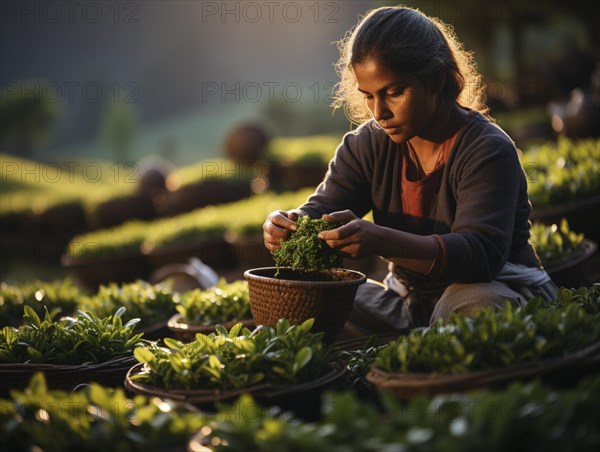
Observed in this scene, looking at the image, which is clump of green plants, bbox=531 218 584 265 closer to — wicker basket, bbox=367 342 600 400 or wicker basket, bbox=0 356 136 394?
wicker basket, bbox=367 342 600 400

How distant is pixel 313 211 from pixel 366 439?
179 centimetres

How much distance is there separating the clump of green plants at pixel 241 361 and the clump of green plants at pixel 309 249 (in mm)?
318

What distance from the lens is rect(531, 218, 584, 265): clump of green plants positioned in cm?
430

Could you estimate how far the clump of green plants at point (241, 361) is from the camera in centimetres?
265

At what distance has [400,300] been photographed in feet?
12.5

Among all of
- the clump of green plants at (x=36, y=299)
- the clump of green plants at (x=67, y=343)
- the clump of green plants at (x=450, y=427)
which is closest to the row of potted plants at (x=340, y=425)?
the clump of green plants at (x=450, y=427)

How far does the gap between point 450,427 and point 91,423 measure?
3.85 ft

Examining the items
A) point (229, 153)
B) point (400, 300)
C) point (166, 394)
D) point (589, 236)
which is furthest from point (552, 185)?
point (229, 153)

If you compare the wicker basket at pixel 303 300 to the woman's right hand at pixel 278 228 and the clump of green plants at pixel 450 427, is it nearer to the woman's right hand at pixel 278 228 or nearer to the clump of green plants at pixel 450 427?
the woman's right hand at pixel 278 228

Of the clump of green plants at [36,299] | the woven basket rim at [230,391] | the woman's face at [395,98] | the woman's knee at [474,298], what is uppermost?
the woman's face at [395,98]

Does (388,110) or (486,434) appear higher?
(388,110)

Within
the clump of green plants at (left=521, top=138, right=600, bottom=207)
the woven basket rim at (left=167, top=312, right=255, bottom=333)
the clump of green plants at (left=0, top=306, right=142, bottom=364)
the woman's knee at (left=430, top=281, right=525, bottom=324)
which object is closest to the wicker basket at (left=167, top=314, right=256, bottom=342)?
the woven basket rim at (left=167, top=312, right=255, bottom=333)

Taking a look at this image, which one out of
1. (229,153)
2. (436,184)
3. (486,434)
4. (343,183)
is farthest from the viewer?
(229,153)

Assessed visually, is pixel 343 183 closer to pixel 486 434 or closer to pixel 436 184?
pixel 436 184
